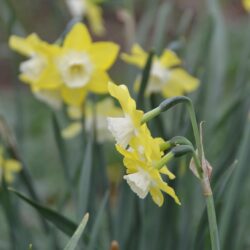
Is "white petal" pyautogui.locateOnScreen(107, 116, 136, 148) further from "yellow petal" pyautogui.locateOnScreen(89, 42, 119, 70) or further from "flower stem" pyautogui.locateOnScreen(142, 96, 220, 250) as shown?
"yellow petal" pyautogui.locateOnScreen(89, 42, 119, 70)

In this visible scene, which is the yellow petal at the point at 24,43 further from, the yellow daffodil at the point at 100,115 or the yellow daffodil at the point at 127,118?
the yellow daffodil at the point at 127,118

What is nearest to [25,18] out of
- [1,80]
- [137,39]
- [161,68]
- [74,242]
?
[1,80]

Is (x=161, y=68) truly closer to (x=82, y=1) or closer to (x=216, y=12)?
(x=216, y=12)

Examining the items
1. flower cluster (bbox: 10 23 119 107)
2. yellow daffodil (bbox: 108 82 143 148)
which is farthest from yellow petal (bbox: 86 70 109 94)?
yellow daffodil (bbox: 108 82 143 148)

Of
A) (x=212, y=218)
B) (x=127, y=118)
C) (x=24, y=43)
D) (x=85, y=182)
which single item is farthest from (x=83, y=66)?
(x=212, y=218)

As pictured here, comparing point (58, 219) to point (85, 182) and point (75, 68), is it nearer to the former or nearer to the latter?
point (85, 182)

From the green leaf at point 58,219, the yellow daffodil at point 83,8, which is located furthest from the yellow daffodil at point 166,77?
the yellow daffodil at point 83,8
